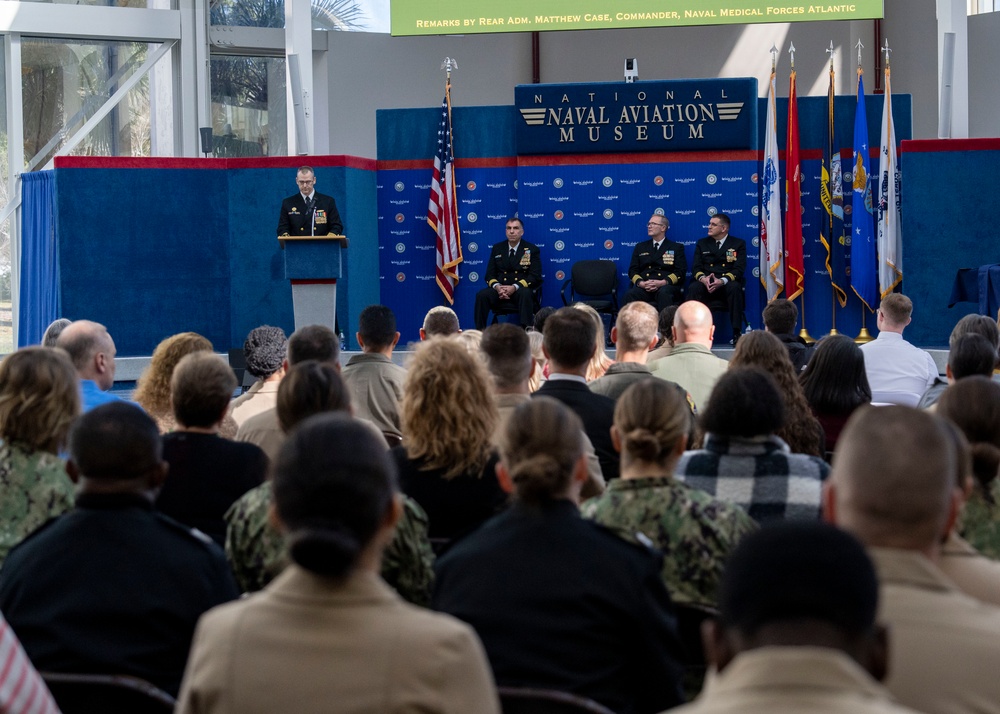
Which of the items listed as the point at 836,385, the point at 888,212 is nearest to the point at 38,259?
the point at 888,212

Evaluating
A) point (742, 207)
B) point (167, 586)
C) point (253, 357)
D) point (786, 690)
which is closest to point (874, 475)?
point (786, 690)

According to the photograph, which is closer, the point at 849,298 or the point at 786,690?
the point at 786,690

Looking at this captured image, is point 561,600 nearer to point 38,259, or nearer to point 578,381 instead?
point 578,381

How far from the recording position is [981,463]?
2369mm

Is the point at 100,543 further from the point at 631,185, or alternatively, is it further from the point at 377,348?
the point at 631,185

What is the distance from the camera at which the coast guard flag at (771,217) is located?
388 inches

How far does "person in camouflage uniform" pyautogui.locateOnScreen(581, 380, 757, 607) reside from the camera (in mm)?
2213

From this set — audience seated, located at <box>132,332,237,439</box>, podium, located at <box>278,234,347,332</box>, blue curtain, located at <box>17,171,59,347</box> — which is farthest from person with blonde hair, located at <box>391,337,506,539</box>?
blue curtain, located at <box>17,171,59,347</box>

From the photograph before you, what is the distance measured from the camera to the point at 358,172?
403 inches

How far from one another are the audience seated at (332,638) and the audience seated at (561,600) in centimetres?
38

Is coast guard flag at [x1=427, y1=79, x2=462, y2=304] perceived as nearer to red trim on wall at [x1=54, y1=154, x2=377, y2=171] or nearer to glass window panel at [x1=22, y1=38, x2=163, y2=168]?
red trim on wall at [x1=54, y1=154, x2=377, y2=171]

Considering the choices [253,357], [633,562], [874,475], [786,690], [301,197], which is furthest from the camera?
[301,197]

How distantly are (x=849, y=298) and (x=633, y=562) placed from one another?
28.5ft

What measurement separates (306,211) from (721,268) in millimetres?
3380
